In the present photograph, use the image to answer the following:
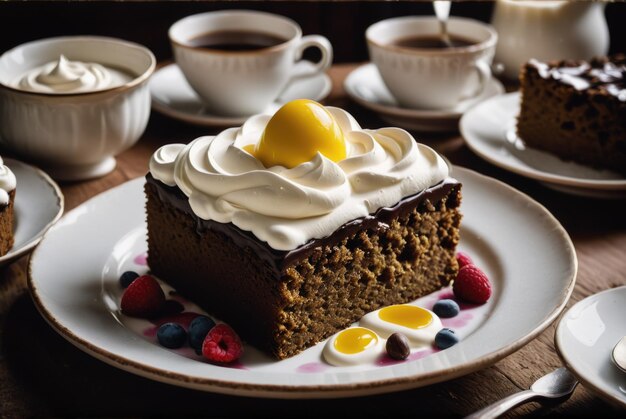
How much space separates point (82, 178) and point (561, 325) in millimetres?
1514

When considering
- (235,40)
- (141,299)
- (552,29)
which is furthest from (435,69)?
(141,299)

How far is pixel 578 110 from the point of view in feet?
8.57

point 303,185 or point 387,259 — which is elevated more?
point 303,185

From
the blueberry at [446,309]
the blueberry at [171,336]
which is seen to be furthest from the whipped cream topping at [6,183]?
the blueberry at [446,309]

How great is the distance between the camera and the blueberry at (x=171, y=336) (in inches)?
→ 66.0

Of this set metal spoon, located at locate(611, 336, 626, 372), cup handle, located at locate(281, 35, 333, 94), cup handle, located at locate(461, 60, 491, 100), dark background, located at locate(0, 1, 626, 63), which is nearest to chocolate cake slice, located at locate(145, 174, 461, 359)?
metal spoon, located at locate(611, 336, 626, 372)

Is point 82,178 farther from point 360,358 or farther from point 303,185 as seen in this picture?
point 360,358

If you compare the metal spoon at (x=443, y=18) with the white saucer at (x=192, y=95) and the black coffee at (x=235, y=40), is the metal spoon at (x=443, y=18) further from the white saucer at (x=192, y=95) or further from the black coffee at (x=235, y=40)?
the black coffee at (x=235, y=40)

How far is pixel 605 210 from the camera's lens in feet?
7.55

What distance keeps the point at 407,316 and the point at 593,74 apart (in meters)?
1.33

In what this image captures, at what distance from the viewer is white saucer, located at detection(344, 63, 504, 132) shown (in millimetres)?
2756

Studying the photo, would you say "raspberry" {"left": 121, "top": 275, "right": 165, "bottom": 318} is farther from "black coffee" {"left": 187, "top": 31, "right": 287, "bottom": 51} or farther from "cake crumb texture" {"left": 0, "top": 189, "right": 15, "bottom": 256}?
"black coffee" {"left": 187, "top": 31, "right": 287, "bottom": 51}

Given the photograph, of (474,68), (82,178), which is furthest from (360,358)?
(474,68)

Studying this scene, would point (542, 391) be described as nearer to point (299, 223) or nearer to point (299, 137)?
point (299, 223)
